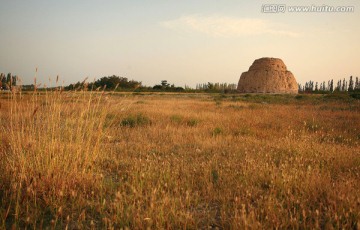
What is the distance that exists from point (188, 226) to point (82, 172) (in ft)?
5.27

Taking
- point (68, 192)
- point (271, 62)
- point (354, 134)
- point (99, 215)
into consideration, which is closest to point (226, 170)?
point (99, 215)

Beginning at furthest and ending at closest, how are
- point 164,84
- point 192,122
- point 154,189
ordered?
point 164,84 < point 192,122 < point 154,189

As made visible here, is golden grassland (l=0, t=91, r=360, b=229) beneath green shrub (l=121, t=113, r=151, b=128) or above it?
beneath

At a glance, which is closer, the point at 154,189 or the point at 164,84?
the point at 154,189

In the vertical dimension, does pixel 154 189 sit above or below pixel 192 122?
below

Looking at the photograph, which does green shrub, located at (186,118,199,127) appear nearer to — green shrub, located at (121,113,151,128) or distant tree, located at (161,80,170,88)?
green shrub, located at (121,113,151,128)

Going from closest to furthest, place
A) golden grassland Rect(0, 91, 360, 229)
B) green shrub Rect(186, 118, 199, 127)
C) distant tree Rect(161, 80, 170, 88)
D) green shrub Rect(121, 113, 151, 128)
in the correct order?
golden grassland Rect(0, 91, 360, 229), green shrub Rect(121, 113, 151, 128), green shrub Rect(186, 118, 199, 127), distant tree Rect(161, 80, 170, 88)

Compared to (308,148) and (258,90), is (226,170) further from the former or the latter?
(258,90)

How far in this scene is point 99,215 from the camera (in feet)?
8.70

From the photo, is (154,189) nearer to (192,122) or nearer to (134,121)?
(134,121)

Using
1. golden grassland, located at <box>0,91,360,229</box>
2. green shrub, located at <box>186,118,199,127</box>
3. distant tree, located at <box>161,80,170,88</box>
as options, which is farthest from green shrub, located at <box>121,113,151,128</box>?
distant tree, located at <box>161,80,170,88</box>

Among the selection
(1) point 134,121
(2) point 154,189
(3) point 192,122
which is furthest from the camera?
(3) point 192,122

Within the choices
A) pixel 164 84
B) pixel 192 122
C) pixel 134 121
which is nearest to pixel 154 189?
pixel 134 121

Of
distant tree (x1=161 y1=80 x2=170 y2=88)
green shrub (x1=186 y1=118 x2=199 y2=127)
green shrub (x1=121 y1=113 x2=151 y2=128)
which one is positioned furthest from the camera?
distant tree (x1=161 y1=80 x2=170 y2=88)
